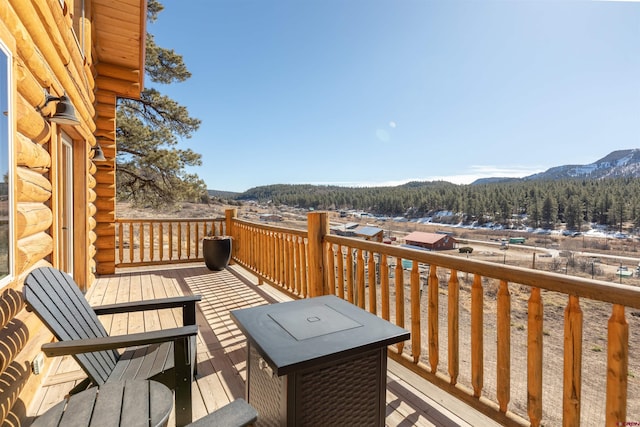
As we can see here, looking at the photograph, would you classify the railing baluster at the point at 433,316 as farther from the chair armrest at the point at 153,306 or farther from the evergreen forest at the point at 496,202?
the evergreen forest at the point at 496,202

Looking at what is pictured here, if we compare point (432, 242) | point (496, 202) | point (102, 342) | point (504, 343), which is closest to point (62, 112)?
point (102, 342)

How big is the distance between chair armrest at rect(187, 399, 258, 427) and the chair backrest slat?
93 cm

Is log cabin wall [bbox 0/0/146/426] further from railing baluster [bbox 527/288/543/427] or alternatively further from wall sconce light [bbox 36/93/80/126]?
railing baluster [bbox 527/288/543/427]

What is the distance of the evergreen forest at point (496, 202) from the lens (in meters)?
62.8

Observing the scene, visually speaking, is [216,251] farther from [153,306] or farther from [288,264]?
[153,306]

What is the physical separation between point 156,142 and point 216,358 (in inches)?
327

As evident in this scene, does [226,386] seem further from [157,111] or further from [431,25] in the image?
[431,25]

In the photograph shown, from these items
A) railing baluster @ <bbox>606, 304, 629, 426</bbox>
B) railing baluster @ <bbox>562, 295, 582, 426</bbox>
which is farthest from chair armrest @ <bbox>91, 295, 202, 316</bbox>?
railing baluster @ <bbox>606, 304, 629, 426</bbox>

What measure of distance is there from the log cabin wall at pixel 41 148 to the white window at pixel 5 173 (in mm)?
25

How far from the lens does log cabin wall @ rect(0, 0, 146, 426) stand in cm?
161

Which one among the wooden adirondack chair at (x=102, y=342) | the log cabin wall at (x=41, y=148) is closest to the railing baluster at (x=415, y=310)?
the wooden adirondack chair at (x=102, y=342)

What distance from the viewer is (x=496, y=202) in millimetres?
71000

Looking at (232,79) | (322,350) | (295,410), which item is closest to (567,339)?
(322,350)

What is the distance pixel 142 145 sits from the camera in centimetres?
893
